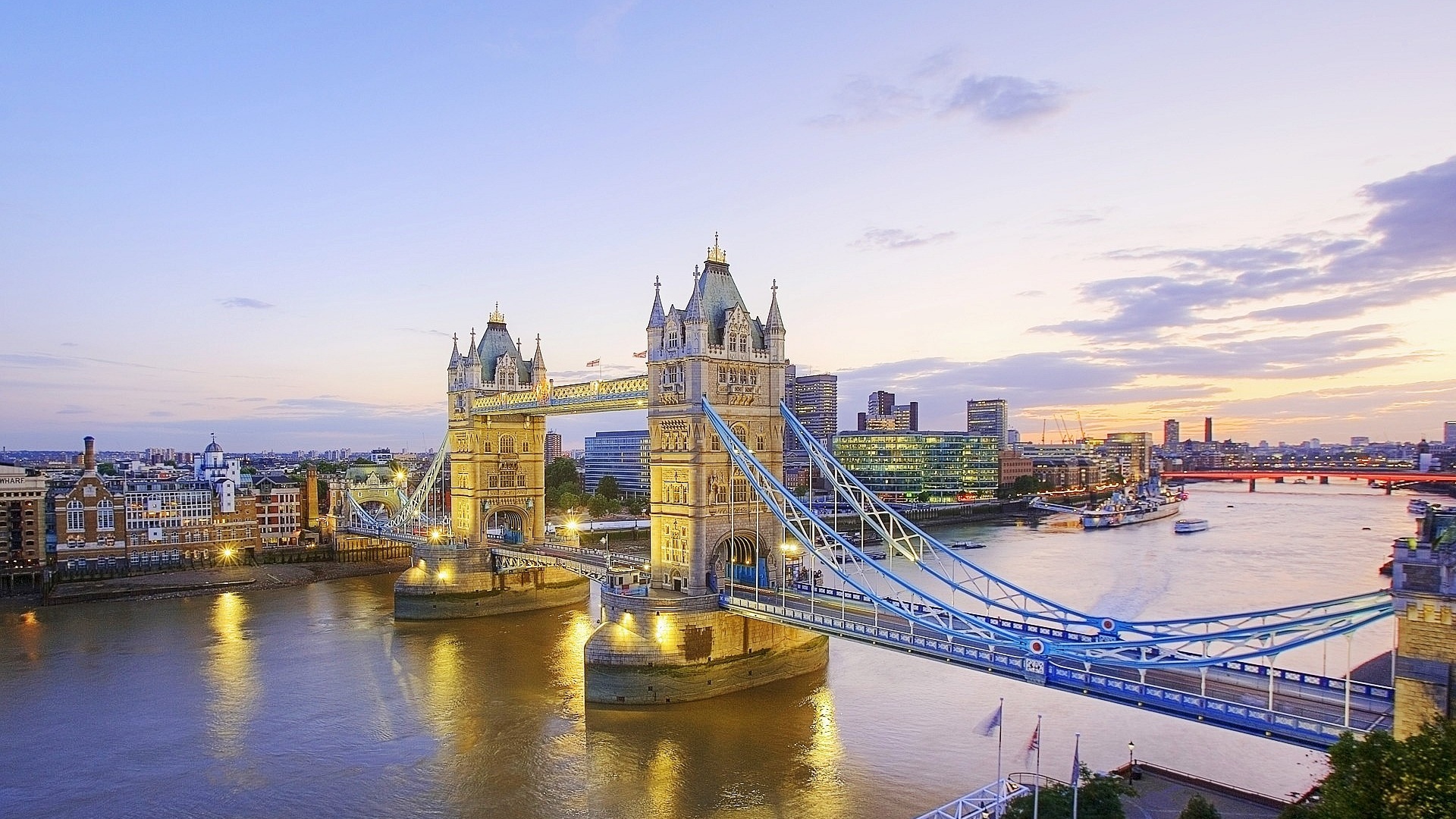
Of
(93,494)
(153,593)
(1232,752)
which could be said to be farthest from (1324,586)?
(93,494)

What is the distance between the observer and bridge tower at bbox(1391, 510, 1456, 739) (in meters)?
16.4

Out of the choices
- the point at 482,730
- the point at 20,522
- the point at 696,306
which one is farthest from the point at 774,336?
the point at 20,522

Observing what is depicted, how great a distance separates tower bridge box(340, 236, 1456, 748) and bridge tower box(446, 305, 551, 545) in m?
0.12

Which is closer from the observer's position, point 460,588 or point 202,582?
point 460,588

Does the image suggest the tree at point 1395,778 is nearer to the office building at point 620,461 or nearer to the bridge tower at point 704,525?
the bridge tower at point 704,525

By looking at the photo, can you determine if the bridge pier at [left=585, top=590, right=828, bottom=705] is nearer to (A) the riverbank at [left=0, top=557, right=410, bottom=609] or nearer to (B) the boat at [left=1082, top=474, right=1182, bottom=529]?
(A) the riverbank at [left=0, top=557, right=410, bottom=609]

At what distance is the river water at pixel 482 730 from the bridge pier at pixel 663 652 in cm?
73

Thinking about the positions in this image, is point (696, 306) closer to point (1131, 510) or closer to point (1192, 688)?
point (1192, 688)

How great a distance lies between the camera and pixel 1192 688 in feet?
71.8

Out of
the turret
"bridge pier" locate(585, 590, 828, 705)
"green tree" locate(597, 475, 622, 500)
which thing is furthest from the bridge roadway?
"green tree" locate(597, 475, 622, 500)

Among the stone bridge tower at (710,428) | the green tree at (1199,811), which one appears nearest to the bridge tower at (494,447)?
the stone bridge tower at (710,428)

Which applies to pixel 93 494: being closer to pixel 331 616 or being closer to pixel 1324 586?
pixel 331 616

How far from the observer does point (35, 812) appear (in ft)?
82.1

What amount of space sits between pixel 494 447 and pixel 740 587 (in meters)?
23.5
